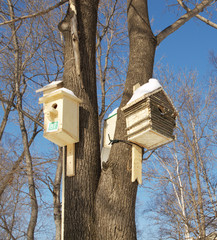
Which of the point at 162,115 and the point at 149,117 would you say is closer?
the point at 149,117

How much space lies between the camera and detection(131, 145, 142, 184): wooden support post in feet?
7.65

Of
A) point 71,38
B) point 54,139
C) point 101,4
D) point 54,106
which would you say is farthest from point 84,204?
point 101,4

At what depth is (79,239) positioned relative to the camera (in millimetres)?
2143

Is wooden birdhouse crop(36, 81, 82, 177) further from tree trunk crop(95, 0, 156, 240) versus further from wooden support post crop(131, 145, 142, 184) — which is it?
wooden support post crop(131, 145, 142, 184)

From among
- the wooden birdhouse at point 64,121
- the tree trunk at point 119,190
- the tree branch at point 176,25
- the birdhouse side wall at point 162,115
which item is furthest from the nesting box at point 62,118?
the tree branch at point 176,25

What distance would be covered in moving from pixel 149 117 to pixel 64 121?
681mm

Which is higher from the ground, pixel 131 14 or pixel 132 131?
pixel 131 14

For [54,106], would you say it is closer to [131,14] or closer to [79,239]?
[79,239]

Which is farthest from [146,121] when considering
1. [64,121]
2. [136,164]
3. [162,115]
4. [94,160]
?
[64,121]

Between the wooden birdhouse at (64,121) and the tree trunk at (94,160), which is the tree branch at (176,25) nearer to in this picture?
the tree trunk at (94,160)

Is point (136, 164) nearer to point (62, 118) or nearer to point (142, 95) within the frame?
point (142, 95)

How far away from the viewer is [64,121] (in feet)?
8.12

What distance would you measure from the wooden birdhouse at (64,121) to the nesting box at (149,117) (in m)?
0.43

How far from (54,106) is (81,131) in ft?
1.19
